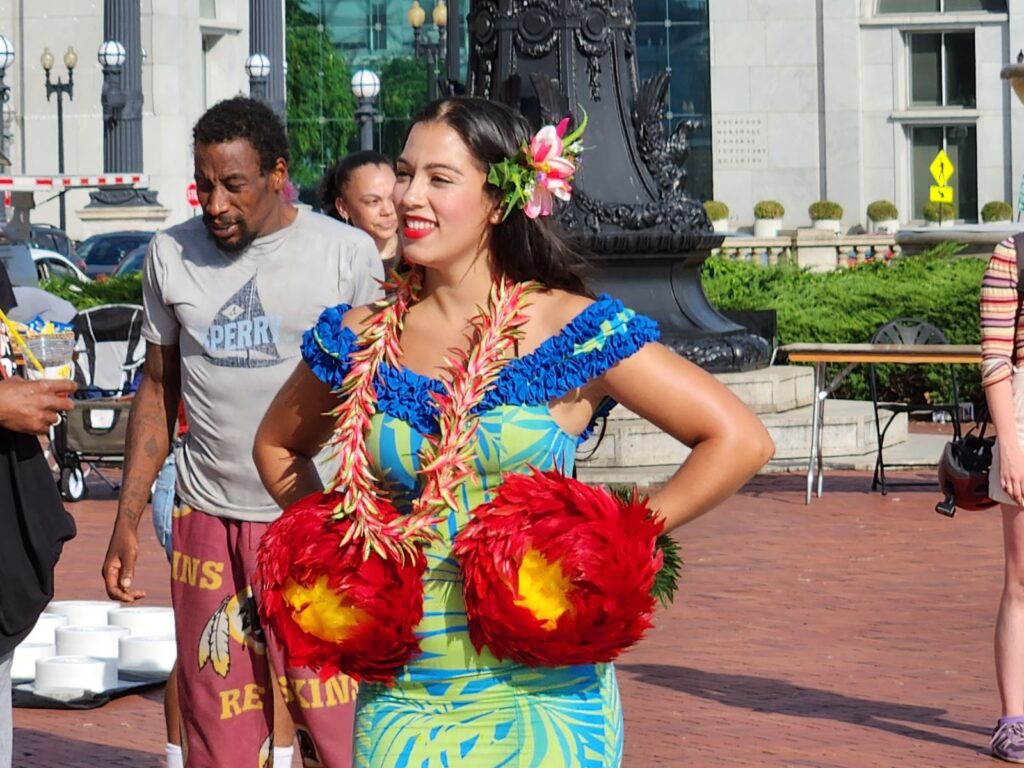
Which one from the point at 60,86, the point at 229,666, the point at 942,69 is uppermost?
the point at 942,69

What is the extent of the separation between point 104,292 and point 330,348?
59.0ft

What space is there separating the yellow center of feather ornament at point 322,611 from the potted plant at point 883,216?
167ft

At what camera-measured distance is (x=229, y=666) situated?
5.27m

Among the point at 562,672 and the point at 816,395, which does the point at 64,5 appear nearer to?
the point at 816,395

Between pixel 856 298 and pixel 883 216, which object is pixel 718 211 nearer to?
pixel 883 216

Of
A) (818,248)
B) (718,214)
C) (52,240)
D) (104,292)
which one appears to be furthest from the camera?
(718,214)

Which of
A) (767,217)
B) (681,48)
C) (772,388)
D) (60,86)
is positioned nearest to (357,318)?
(772,388)

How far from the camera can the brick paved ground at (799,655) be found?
727cm

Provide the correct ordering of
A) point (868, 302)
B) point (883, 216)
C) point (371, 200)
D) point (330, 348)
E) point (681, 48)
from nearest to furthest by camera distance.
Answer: point (330, 348) → point (371, 200) → point (868, 302) → point (883, 216) → point (681, 48)

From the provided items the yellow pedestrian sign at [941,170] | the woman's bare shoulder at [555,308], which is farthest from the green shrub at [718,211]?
the woman's bare shoulder at [555,308]

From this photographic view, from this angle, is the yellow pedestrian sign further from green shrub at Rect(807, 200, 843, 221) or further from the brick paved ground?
the brick paved ground

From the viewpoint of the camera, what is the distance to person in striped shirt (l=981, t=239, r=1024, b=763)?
656 centimetres

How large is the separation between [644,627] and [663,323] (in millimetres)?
11831

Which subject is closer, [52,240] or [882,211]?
[52,240]
